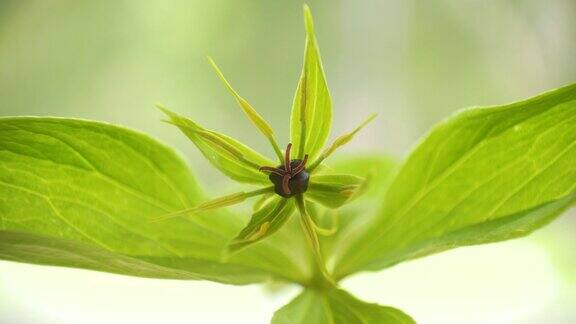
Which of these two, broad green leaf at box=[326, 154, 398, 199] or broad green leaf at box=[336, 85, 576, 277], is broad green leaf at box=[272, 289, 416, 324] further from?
broad green leaf at box=[326, 154, 398, 199]

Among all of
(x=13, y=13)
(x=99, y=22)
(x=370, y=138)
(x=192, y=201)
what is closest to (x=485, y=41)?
(x=370, y=138)

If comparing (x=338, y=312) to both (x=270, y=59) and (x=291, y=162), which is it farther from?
(x=270, y=59)

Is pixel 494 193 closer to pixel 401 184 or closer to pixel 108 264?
pixel 401 184

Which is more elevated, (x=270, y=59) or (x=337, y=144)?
(x=270, y=59)

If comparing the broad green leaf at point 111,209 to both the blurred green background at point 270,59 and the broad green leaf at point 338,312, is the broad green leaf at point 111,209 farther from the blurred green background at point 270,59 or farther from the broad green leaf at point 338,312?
the blurred green background at point 270,59

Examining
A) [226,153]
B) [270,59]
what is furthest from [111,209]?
[270,59]

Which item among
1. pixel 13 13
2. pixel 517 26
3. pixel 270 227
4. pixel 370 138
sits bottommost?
pixel 270 227

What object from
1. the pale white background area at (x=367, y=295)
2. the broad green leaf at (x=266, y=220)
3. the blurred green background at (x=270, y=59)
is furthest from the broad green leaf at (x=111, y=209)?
the blurred green background at (x=270, y=59)
